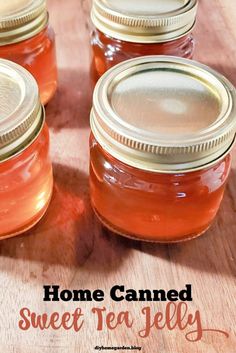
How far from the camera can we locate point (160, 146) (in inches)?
19.3

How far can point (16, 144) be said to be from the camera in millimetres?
508

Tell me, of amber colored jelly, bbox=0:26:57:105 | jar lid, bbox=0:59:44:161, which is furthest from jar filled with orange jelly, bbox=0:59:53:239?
amber colored jelly, bbox=0:26:57:105

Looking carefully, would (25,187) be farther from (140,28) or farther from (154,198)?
(140,28)

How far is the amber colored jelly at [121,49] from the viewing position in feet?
2.24

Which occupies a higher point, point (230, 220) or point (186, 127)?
point (186, 127)

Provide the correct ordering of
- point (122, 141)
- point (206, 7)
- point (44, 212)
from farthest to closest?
point (206, 7)
point (44, 212)
point (122, 141)

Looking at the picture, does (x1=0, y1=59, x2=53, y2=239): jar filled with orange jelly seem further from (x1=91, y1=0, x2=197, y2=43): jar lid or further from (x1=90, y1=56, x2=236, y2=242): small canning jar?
(x1=91, y1=0, x2=197, y2=43): jar lid

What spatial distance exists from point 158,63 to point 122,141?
147mm

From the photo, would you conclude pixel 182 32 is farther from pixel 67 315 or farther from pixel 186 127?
pixel 67 315

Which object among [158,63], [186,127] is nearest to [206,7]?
[158,63]

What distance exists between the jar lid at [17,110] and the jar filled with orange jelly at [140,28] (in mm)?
169

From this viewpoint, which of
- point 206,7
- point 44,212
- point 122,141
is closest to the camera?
point 122,141

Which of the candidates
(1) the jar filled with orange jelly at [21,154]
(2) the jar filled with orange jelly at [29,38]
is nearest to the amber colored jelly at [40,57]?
(2) the jar filled with orange jelly at [29,38]

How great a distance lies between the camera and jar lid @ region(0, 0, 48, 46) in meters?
0.65
